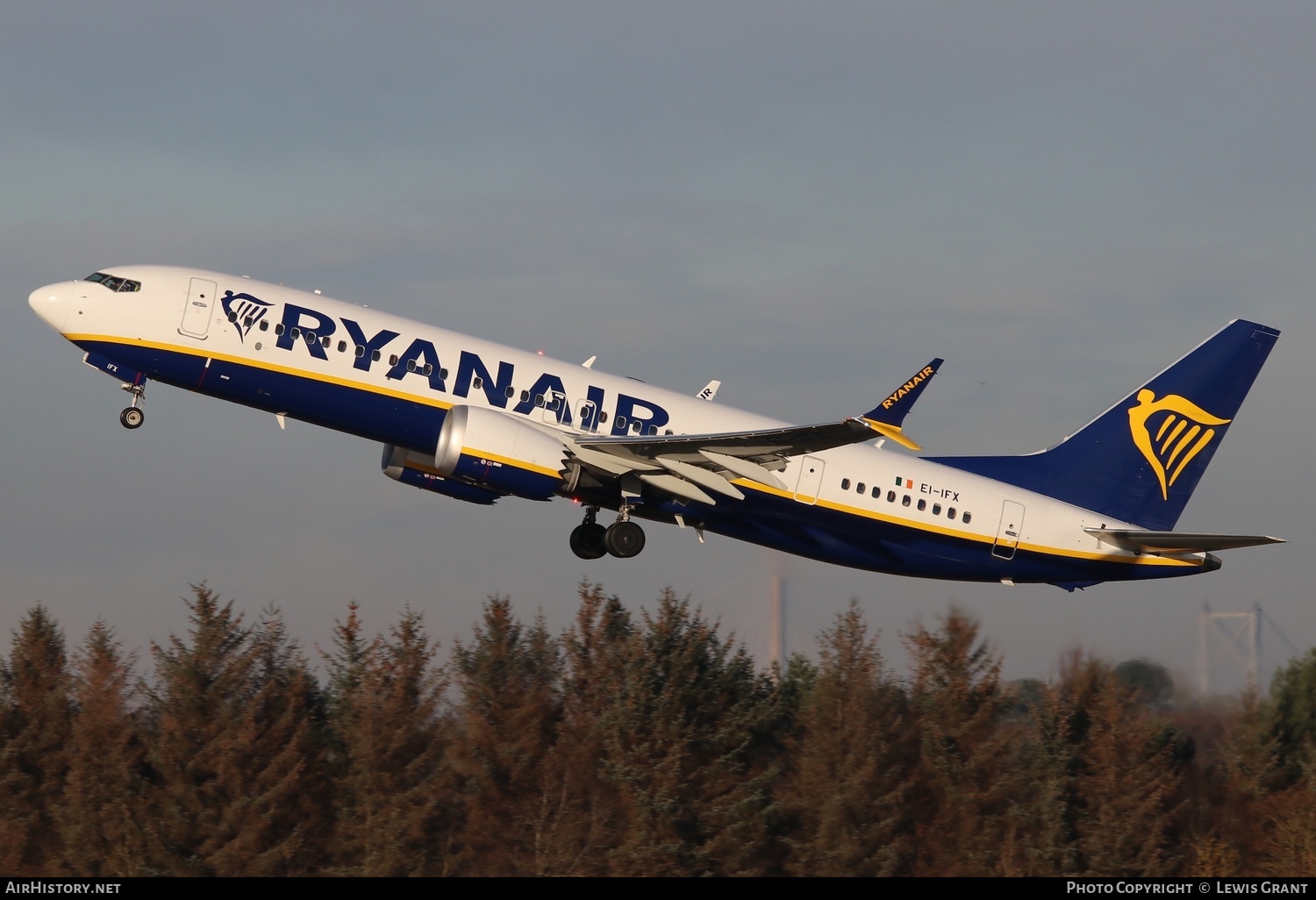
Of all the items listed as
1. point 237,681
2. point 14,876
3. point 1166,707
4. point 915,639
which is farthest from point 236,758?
point 1166,707

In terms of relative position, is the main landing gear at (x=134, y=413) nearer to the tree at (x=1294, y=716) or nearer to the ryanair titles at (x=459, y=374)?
the ryanair titles at (x=459, y=374)

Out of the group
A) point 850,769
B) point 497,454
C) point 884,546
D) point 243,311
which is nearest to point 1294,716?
point 850,769

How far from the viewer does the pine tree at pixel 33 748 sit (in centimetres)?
5366

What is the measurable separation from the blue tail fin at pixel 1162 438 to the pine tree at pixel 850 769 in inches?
657

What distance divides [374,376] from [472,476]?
336cm

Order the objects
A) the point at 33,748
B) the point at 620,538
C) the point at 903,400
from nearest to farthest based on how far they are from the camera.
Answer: the point at 903,400 < the point at 620,538 < the point at 33,748

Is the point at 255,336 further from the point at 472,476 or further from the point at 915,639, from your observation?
the point at 915,639

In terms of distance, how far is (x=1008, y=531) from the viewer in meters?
38.9

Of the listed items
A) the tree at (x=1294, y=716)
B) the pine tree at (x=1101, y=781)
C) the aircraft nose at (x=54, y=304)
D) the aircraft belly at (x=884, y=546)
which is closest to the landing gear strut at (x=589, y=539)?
the aircraft belly at (x=884, y=546)

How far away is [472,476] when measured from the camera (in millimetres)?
33469

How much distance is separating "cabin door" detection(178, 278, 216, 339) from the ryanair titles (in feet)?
2.46

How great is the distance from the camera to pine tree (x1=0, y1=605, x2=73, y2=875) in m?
53.7

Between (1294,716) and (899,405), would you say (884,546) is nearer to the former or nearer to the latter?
(899,405)

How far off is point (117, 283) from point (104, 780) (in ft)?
90.9
